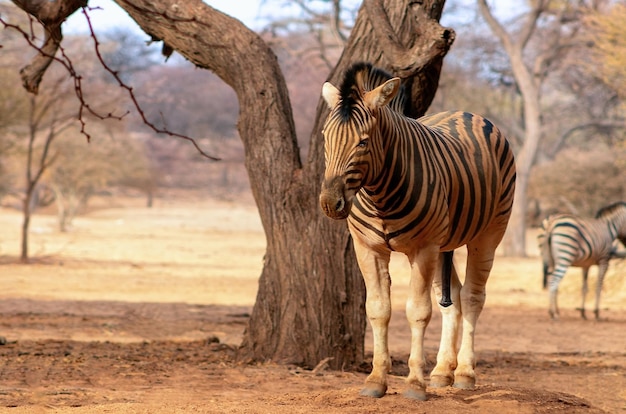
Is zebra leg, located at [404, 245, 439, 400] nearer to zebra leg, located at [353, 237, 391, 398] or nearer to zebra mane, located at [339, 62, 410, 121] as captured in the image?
zebra leg, located at [353, 237, 391, 398]

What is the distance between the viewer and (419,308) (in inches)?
191

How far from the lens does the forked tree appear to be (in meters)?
7.29

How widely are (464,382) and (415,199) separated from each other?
141 centimetres

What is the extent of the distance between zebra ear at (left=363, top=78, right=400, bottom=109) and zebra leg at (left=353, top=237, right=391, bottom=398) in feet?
2.66

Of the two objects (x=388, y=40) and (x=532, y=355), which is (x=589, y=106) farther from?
(x=388, y=40)

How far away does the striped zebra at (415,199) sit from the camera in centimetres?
438

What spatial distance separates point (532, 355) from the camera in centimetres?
1014

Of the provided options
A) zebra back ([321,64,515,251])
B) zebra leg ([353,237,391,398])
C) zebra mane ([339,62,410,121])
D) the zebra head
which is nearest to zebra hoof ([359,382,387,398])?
zebra leg ([353,237,391,398])

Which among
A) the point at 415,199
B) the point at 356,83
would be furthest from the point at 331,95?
the point at 415,199

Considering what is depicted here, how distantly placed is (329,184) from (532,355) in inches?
264

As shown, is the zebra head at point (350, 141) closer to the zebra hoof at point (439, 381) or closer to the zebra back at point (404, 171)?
the zebra back at point (404, 171)

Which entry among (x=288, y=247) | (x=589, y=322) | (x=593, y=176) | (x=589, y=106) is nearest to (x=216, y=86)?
(x=589, y=106)

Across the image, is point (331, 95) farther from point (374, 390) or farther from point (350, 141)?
point (374, 390)

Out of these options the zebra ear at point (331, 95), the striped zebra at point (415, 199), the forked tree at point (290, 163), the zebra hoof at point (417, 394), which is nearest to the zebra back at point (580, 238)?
the forked tree at point (290, 163)
